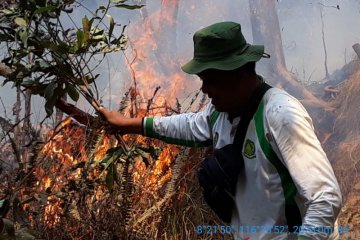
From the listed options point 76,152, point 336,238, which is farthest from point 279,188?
point 76,152

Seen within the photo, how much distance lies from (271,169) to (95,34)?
3.79 feet

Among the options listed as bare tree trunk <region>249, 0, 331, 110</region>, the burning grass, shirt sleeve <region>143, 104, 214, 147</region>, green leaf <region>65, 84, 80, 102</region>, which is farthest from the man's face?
bare tree trunk <region>249, 0, 331, 110</region>

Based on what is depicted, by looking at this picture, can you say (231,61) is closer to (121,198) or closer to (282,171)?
(282,171)

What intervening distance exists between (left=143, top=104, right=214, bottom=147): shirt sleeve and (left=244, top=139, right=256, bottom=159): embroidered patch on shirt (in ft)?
1.49

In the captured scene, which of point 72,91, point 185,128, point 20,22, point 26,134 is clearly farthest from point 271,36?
point 20,22

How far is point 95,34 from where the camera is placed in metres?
2.46

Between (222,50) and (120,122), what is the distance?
2.61ft

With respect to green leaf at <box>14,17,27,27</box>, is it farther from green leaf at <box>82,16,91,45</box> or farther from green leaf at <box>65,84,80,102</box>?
green leaf at <box>65,84,80,102</box>

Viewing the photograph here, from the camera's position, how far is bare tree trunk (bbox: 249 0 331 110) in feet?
38.0

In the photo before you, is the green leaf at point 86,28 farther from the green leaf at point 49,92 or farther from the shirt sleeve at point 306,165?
the shirt sleeve at point 306,165

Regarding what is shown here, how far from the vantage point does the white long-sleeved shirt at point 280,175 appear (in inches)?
70.5

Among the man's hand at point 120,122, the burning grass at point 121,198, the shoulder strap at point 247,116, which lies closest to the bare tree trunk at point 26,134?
the burning grass at point 121,198

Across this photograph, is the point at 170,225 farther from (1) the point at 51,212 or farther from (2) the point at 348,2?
(2) the point at 348,2

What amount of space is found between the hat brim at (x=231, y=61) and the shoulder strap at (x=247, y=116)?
15cm
